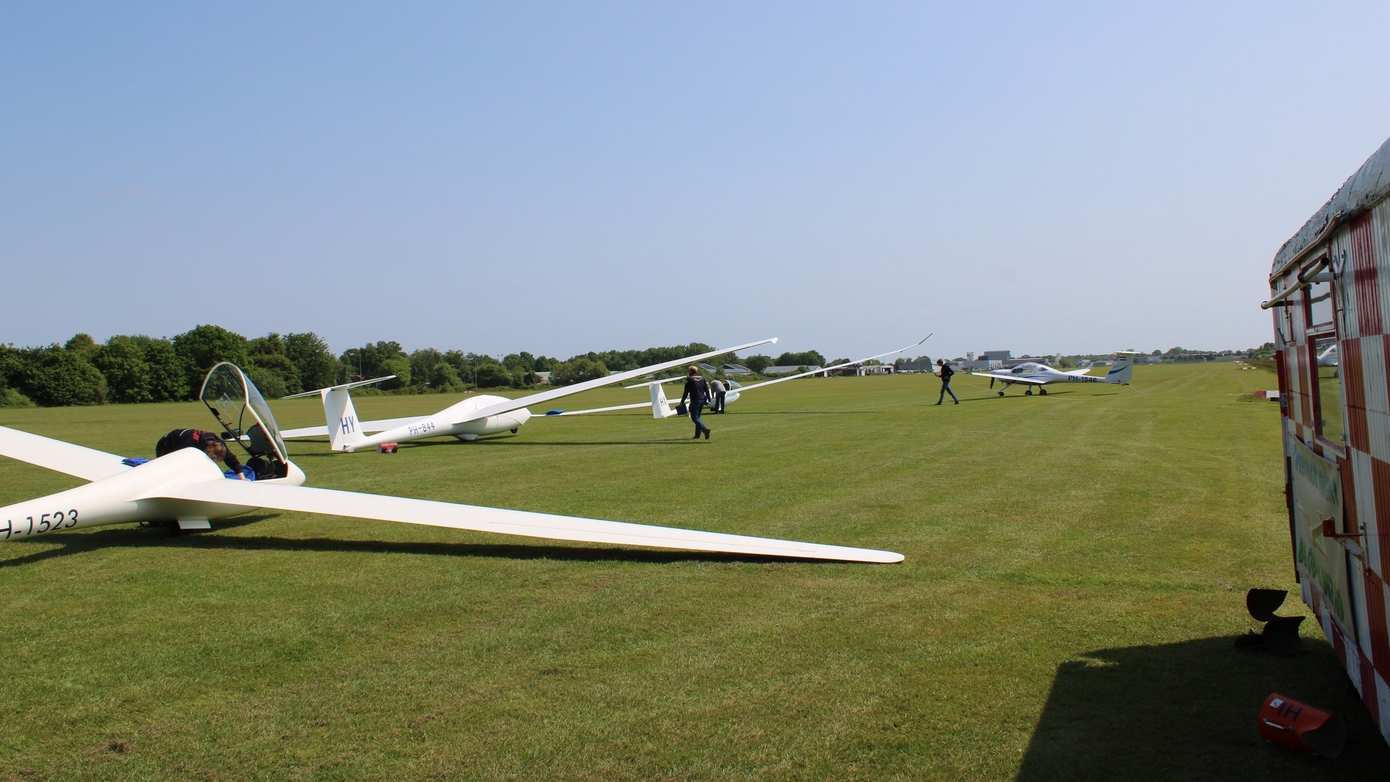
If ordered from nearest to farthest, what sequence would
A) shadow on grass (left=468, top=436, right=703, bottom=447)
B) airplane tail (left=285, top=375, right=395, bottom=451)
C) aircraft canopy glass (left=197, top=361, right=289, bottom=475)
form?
aircraft canopy glass (left=197, top=361, right=289, bottom=475) → airplane tail (left=285, top=375, right=395, bottom=451) → shadow on grass (left=468, top=436, right=703, bottom=447)

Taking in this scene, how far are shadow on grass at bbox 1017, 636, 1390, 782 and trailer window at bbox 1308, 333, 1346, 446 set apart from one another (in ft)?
3.89

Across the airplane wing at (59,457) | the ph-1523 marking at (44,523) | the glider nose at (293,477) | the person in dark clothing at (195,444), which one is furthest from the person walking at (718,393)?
the ph-1523 marking at (44,523)

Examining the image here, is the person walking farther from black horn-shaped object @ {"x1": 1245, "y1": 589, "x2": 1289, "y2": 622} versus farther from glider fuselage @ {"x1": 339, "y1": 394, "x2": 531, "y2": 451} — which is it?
black horn-shaped object @ {"x1": 1245, "y1": 589, "x2": 1289, "y2": 622}

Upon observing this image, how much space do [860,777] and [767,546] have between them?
385 centimetres

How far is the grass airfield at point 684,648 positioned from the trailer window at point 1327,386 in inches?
47.6

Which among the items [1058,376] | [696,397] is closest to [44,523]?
[696,397]

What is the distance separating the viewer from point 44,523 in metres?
7.21

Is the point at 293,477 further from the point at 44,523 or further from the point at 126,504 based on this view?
the point at 44,523

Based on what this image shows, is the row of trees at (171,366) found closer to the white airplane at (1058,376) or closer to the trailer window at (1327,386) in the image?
the white airplane at (1058,376)

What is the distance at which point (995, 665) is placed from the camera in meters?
4.54

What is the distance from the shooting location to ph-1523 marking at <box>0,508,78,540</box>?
693 cm

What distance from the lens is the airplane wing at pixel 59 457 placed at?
33.1 ft

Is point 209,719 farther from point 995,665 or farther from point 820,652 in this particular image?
point 995,665

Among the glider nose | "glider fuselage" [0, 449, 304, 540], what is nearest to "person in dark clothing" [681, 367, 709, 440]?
the glider nose
